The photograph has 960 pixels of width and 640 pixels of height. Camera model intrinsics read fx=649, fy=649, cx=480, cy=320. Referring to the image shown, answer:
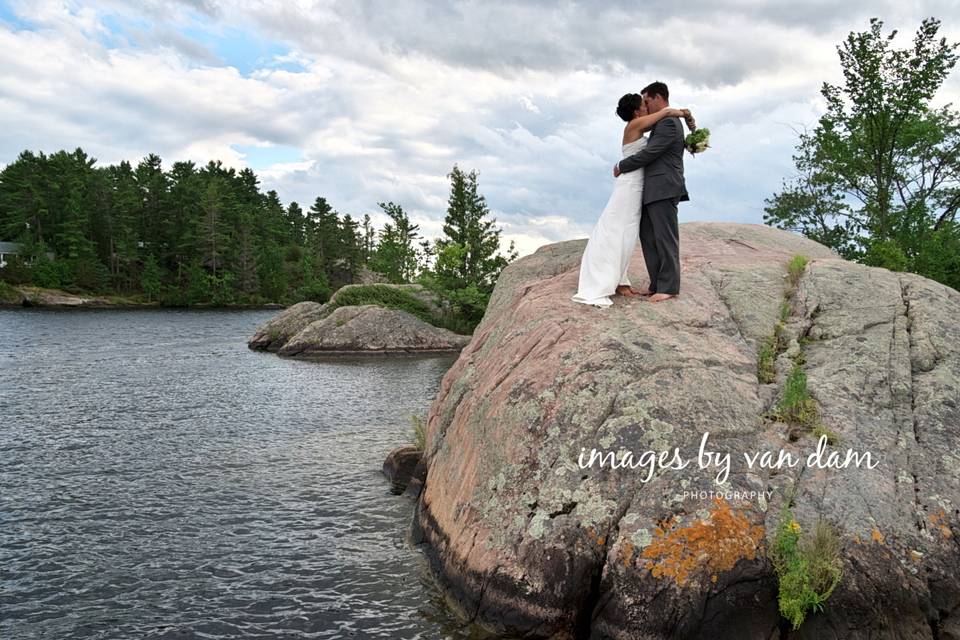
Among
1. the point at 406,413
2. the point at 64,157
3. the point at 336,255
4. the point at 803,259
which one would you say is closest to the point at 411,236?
the point at 336,255

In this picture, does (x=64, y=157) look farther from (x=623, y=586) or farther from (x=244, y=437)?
(x=623, y=586)

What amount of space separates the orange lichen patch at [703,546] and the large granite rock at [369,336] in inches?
1252

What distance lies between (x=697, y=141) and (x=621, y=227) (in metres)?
1.64

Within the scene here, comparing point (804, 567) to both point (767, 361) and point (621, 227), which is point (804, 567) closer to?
point (767, 361)

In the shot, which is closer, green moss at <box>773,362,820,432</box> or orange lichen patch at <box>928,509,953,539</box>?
orange lichen patch at <box>928,509,953,539</box>

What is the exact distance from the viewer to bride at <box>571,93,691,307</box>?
30.4 feet

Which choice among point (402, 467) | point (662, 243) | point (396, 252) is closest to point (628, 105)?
point (662, 243)

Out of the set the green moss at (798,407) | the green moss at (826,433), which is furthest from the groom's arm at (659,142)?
the green moss at (826,433)

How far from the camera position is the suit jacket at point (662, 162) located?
30.0 ft

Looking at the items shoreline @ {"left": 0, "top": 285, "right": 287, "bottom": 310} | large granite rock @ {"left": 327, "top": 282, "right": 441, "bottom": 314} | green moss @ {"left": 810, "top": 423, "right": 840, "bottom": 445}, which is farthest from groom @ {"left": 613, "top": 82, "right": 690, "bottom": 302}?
shoreline @ {"left": 0, "top": 285, "right": 287, "bottom": 310}

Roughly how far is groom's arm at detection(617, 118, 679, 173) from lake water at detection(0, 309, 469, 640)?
20.8 ft

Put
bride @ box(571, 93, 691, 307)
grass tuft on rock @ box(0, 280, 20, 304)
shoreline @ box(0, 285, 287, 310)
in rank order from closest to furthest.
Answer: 1. bride @ box(571, 93, 691, 307)
2. grass tuft on rock @ box(0, 280, 20, 304)
3. shoreline @ box(0, 285, 287, 310)

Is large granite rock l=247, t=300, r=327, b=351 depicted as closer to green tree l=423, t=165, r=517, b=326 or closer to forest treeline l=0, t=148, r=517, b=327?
green tree l=423, t=165, r=517, b=326

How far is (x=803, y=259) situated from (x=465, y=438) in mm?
6084
